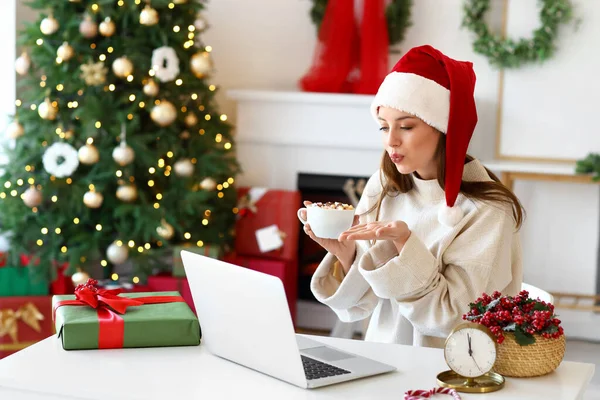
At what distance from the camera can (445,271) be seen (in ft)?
7.10

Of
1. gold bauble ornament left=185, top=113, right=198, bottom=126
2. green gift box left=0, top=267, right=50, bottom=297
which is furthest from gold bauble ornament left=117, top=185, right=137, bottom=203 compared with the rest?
green gift box left=0, top=267, right=50, bottom=297

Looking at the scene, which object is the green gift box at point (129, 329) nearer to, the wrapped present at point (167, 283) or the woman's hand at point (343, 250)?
the woman's hand at point (343, 250)

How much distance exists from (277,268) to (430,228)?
7.90ft

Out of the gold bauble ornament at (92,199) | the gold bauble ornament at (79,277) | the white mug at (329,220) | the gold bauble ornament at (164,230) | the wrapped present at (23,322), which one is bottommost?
the wrapped present at (23,322)

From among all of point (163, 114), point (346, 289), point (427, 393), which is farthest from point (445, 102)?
point (163, 114)

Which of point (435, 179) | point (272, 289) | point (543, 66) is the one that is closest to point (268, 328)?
point (272, 289)

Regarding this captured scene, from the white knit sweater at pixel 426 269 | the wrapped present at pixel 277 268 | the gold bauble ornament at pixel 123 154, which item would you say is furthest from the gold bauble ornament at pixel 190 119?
the white knit sweater at pixel 426 269

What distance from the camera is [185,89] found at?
4.45 m

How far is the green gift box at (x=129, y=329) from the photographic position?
185 cm

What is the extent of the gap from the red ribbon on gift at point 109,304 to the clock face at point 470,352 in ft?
2.22

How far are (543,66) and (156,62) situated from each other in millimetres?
1989

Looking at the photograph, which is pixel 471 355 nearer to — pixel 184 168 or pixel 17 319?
pixel 184 168

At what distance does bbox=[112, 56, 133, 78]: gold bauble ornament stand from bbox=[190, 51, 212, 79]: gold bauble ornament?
33 cm

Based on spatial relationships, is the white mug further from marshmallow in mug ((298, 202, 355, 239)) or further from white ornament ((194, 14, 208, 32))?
white ornament ((194, 14, 208, 32))
